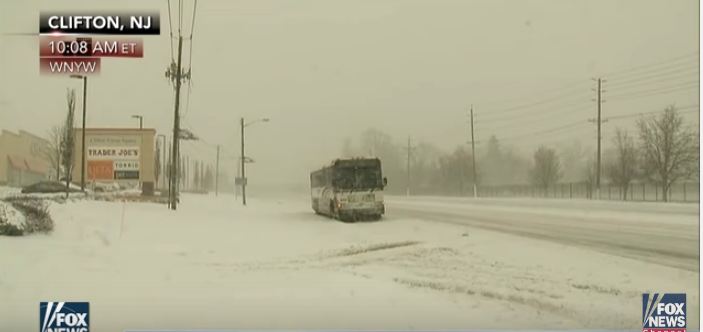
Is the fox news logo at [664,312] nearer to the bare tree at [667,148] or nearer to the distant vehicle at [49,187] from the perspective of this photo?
the bare tree at [667,148]

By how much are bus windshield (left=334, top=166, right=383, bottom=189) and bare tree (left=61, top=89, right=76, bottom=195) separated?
1.30 m

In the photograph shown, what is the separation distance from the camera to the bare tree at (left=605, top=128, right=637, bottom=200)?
300 cm

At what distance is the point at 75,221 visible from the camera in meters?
2.63

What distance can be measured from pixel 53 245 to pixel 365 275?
146 centimetres

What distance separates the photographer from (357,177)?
2891 mm

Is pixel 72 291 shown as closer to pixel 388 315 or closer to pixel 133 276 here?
pixel 133 276

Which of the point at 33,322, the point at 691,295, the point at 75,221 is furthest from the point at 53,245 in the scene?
the point at 691,295

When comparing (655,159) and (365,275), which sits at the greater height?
(655,159)

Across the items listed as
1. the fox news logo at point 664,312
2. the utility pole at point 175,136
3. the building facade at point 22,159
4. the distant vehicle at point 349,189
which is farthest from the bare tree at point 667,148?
the building facade at point 22,159

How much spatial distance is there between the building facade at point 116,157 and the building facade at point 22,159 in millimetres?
153

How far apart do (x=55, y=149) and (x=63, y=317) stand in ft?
2.66

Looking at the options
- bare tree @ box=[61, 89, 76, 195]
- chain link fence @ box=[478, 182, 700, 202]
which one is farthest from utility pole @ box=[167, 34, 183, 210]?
chain link fence @ box=[478, 182, 700, 202]

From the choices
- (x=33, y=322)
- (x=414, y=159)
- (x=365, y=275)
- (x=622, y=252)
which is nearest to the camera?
(x=33, y=322)

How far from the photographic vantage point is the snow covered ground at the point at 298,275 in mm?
2396
